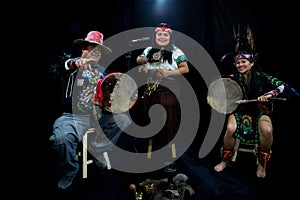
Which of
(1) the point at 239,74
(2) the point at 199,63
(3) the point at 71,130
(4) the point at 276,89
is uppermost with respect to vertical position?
(2) the point at 199,63

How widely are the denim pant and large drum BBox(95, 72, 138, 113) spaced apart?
0.89 ft

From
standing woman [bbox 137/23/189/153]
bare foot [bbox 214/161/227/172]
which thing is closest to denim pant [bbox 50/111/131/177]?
standing woman [bbox 137/23/189/153]

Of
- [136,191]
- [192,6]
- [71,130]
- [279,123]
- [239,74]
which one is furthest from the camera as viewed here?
[192,6]

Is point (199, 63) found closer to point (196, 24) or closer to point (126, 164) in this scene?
point (196, 24)

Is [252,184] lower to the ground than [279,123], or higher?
lower

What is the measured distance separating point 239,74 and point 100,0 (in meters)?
2.57

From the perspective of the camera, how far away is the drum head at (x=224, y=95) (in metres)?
2.84

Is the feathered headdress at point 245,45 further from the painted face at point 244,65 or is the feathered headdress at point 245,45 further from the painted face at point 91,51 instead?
the painted face at point 91,51

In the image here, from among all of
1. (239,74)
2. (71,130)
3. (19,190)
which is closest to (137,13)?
(239,74)

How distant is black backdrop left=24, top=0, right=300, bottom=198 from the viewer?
2907mm

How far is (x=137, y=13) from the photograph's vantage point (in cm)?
356

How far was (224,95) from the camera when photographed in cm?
292

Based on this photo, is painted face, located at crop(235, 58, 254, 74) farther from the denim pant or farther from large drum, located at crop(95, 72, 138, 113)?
the denim pant

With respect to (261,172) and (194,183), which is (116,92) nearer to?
(194,183)
